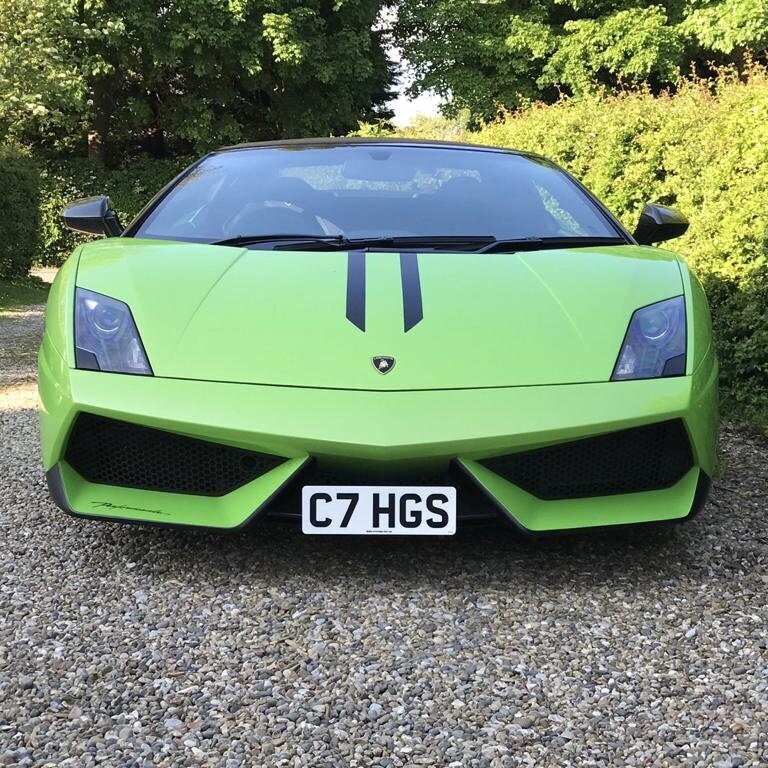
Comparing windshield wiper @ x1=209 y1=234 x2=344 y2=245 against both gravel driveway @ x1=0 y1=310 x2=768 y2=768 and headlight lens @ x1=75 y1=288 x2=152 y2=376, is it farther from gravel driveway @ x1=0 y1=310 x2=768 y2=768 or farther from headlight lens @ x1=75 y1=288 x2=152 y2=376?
gravel driveway @ x1=0 y1=310 x2=768 y2=768

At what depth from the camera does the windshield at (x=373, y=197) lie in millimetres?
3033

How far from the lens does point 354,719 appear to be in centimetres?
174

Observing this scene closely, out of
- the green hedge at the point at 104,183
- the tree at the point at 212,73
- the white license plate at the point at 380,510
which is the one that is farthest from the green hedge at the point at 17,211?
the white license plate at the point at 380,510

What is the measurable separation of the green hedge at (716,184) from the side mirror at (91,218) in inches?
117

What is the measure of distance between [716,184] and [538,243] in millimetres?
2517

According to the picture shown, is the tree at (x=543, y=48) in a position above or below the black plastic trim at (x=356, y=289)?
below

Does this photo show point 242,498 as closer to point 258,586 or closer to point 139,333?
point 258,586

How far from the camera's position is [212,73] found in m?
20.4

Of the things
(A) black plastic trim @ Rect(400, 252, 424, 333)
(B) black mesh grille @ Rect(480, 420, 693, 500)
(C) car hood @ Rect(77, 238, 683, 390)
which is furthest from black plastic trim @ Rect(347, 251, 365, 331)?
(B) black mesh grille @ Rect(480, 420, 693, 500)

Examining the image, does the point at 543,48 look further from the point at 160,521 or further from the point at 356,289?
the point at 160,521

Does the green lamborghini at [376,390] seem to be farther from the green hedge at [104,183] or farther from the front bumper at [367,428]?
the green hedge at [104,183]

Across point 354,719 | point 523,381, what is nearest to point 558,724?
point 354,719

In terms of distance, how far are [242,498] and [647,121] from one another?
5.16m

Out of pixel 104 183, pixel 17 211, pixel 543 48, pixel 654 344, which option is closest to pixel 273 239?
pixel 654 344
